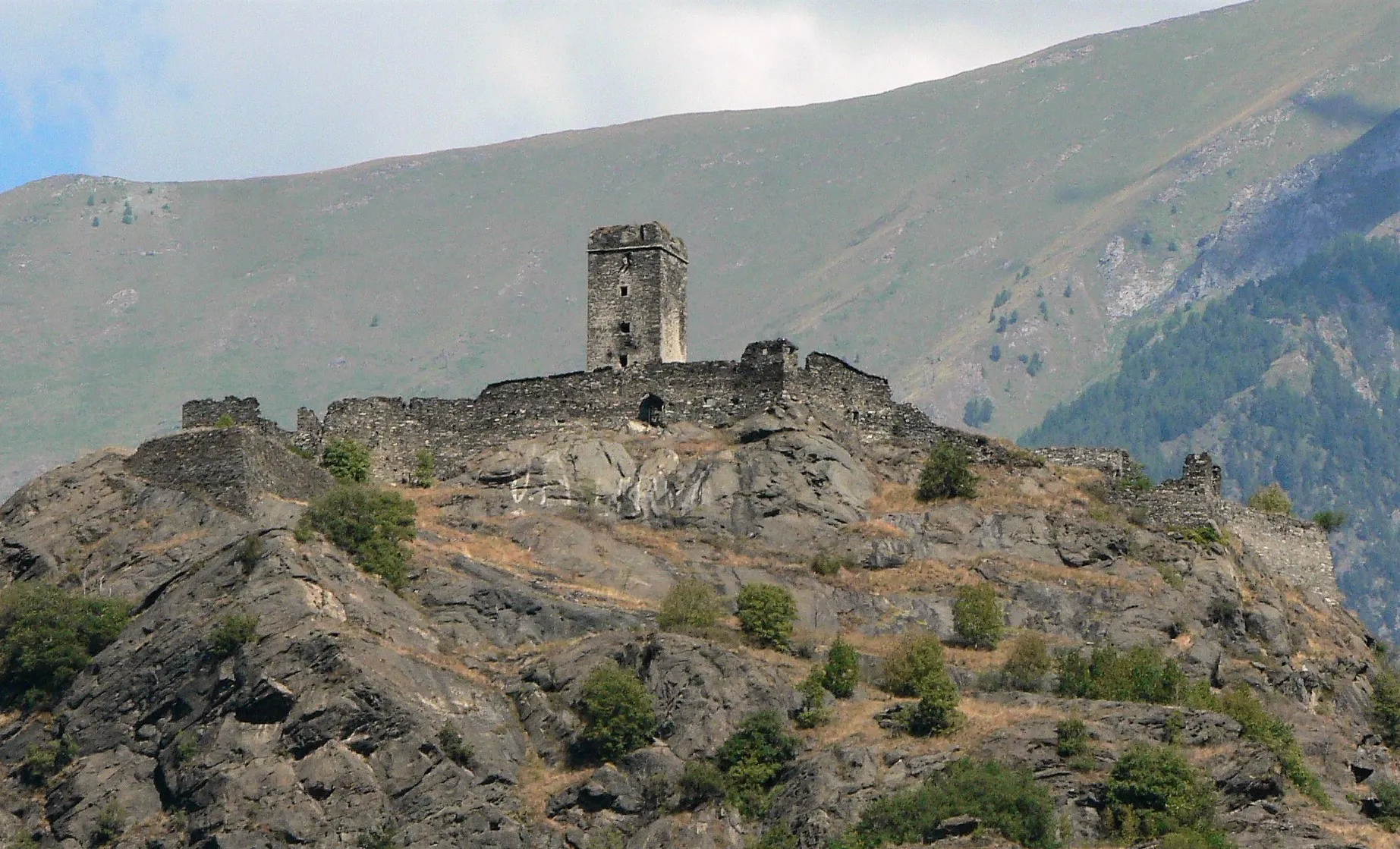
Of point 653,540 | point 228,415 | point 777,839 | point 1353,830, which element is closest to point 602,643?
point 777,839

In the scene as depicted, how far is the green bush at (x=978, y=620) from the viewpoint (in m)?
87.9

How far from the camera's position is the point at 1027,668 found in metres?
85.0

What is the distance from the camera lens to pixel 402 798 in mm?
75938

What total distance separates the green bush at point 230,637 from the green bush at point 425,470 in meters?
20.5

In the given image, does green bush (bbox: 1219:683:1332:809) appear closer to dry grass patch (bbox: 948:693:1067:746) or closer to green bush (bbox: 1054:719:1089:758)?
green bush (bbox: 1054:719:1089:758)

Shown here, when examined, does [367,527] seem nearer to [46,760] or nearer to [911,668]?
[46,760]

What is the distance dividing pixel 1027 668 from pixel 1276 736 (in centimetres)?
825

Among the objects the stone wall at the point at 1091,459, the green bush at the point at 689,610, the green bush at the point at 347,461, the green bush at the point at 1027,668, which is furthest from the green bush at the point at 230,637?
the stone wall at the point at 1091,459

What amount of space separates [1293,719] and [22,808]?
41638 millimetres

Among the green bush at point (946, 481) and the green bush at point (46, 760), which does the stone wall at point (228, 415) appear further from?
the green bush at point (946, 481)

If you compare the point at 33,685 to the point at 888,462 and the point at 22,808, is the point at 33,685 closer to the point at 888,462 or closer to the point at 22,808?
the point at 22,808

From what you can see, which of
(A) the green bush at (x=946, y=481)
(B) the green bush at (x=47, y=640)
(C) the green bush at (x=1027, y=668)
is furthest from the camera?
(A) the green bush at (x=946, y=481)

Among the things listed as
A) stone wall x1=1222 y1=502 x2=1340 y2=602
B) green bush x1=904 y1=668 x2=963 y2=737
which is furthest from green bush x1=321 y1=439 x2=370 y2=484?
stone wall x1=1222 y1=502 x2=1340 y2=602

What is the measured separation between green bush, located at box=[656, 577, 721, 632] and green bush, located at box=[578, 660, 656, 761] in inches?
182
